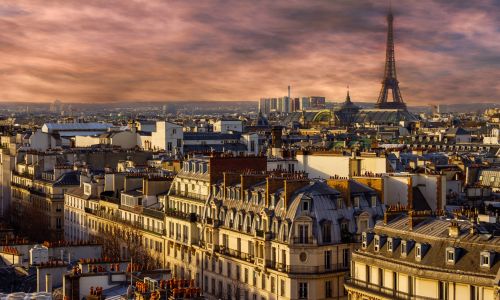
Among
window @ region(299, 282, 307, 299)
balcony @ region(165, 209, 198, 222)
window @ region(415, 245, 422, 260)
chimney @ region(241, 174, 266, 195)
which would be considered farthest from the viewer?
balcony @ region(165, 209, 198, 222)

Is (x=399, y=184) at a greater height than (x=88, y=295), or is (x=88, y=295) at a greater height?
(x=399, y=184)

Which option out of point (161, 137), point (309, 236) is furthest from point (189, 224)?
point (161, 137)

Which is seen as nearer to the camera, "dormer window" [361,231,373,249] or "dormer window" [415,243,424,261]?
"dormer window" [415,243,424,261]

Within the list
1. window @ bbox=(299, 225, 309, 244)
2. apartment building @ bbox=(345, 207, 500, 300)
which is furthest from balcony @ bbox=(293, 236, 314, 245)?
apartment building @ bbox=(345, 207, 500, 300)

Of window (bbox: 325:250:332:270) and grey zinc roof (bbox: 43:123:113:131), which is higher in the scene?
grey zinc roof (bbox: 43:123:113:131)

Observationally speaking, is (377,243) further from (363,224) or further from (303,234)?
(363,224)

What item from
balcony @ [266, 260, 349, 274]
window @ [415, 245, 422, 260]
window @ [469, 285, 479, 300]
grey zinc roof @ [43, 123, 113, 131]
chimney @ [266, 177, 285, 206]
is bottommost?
balcony @ [266, 260, 349, 274]

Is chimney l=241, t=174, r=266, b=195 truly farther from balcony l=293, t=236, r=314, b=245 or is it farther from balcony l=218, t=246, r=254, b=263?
balcony l=293, t=236, r=314, b=245

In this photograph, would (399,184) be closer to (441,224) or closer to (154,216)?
(441,224)
